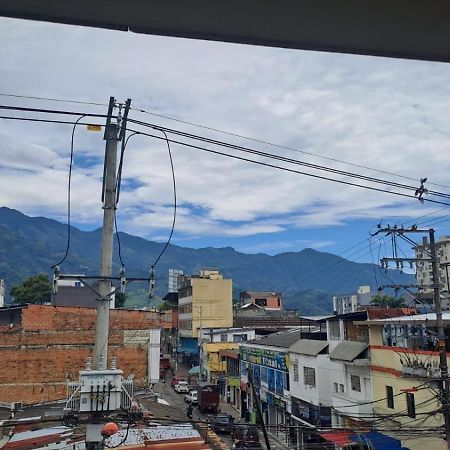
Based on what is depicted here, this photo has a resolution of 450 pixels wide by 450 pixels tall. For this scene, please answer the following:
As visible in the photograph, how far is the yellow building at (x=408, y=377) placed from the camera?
16531mm

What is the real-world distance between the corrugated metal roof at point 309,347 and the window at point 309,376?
86cm

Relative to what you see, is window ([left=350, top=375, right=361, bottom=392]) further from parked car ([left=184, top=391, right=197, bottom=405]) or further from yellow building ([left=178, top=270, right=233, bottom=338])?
yellow building ([left=178, top=270, right=233, bottom=338])

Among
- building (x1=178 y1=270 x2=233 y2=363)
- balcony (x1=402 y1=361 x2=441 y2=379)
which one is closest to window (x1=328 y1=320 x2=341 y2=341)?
balcony (x1=402 y1=361 x2=441 y2=379)

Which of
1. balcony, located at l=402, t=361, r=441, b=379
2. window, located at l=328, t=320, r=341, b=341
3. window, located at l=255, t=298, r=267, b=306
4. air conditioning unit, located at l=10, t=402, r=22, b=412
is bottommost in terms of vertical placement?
air conditioning unit, located at l=10, t=402, r=22, b=412

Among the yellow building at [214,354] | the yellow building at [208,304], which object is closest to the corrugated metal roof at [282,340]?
the yellow building at [214,354]

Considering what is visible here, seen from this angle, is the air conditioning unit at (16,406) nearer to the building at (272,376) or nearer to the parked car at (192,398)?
the building at (272,376)

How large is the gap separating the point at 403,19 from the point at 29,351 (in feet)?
76.6

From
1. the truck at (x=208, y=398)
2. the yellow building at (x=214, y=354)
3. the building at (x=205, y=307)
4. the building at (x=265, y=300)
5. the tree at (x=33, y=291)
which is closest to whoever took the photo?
the truck at (x=208, y=398)

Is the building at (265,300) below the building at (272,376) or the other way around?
the other way around

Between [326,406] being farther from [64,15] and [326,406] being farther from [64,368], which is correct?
[64,15]

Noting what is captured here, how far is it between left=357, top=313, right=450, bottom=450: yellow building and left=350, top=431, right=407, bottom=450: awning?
23 cm

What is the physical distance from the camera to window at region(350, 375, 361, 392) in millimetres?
21209

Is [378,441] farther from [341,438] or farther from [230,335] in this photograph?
[230,335]

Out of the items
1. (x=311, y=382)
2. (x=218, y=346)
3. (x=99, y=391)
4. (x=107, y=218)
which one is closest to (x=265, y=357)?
(x=311, y=382)
